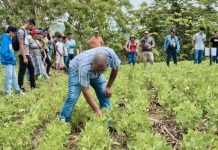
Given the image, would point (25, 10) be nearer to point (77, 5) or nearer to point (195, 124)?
point (77, 5)

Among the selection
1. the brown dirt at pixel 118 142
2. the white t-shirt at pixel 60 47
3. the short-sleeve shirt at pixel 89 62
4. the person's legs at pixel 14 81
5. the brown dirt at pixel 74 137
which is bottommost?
the brown dirt at pixel 74 137

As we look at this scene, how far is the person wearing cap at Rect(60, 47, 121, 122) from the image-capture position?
5473mm

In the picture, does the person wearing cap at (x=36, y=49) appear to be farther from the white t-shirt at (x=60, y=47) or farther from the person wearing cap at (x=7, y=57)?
the white t-shirt at (x=60, y=47)

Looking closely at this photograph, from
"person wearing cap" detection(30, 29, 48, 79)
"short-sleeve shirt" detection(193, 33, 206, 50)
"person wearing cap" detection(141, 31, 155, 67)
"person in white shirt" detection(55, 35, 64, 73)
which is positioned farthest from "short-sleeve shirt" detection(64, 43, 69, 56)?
"short-sleeve shirt" detection(193, 33, 206, 50)

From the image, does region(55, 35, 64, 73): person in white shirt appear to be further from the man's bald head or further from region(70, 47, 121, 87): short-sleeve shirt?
Result: the man's bald head

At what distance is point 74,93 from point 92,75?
414mm

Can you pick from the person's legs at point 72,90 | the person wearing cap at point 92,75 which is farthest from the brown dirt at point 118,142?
the person's legs at point 72,90

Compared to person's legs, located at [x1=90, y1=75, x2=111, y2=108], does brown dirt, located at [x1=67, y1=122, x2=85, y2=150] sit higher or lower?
lower

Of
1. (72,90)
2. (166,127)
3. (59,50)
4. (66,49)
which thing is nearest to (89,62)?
(72,90)

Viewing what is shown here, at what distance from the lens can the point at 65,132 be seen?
539cm

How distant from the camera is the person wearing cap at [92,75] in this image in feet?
18.0

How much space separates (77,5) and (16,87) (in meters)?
16.9

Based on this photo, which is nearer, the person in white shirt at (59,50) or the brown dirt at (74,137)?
the brown dirt at (74,137)

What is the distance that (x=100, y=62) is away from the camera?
17.3 ft
